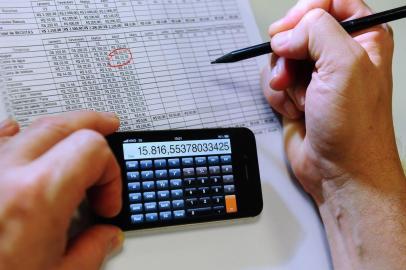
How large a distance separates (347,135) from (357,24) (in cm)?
14

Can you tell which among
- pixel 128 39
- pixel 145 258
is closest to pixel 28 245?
pixel 145 258

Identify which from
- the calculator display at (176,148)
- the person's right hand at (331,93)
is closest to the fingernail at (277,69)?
the person's right hand at (331,93)

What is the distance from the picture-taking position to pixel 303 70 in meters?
0.57

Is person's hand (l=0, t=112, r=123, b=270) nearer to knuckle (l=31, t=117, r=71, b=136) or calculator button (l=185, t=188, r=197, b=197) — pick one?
knuckle (l=31, t=117, r=71, b=136)

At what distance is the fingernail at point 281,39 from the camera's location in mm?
526

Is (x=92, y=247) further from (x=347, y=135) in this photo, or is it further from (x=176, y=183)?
(x=347, y=135)

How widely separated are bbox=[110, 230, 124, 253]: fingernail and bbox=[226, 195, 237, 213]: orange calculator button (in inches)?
4.7

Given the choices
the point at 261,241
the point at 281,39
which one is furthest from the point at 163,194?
the point at 281,39

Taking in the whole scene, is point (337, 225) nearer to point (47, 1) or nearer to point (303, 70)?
point (303, 70)

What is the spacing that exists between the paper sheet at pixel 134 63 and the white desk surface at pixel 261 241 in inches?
2.9

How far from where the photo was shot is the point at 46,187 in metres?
0.32

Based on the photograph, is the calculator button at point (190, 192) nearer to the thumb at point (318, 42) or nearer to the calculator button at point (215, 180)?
the calculator button at point (215, 180)

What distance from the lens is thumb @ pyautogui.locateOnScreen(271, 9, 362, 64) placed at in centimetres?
50

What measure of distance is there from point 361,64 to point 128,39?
0.88 ft
